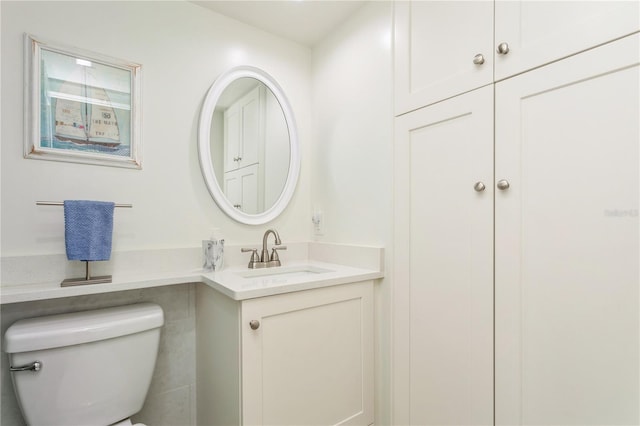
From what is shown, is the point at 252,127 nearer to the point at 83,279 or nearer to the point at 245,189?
the point at 245,189

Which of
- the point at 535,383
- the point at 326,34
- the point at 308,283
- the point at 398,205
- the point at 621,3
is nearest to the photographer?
the point at 621,3

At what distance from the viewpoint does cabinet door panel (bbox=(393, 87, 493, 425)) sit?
1.02 m

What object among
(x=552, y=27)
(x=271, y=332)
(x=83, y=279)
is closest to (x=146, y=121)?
(x=83, y=279)

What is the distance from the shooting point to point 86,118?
4.04ft

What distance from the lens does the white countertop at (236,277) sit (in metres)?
1.03

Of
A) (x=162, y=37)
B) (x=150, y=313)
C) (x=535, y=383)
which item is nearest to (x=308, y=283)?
(x=150, y=313)

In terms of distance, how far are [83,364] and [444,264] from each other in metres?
1.29

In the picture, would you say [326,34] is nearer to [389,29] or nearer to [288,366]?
[389,29]

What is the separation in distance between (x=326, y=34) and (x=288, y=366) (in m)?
1.70

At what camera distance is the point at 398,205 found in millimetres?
1318

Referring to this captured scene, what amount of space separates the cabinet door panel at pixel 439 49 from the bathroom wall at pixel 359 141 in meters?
0.08

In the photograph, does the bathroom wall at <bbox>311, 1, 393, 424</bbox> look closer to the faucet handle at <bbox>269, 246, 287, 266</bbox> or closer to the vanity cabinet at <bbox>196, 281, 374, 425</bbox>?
the vanity cabinet at <bbox>196, 281, 374, 425</bbox>

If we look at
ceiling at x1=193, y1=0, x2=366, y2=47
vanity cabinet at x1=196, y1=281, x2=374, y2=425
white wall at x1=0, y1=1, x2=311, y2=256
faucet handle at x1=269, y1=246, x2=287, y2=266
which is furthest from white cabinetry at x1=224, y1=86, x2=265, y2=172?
vanity cabinet at x1=196, y1=281, x2=374, y2=425

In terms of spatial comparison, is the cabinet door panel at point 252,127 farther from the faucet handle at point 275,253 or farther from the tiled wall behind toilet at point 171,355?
the tiled wall behind toilet at point 171,355
